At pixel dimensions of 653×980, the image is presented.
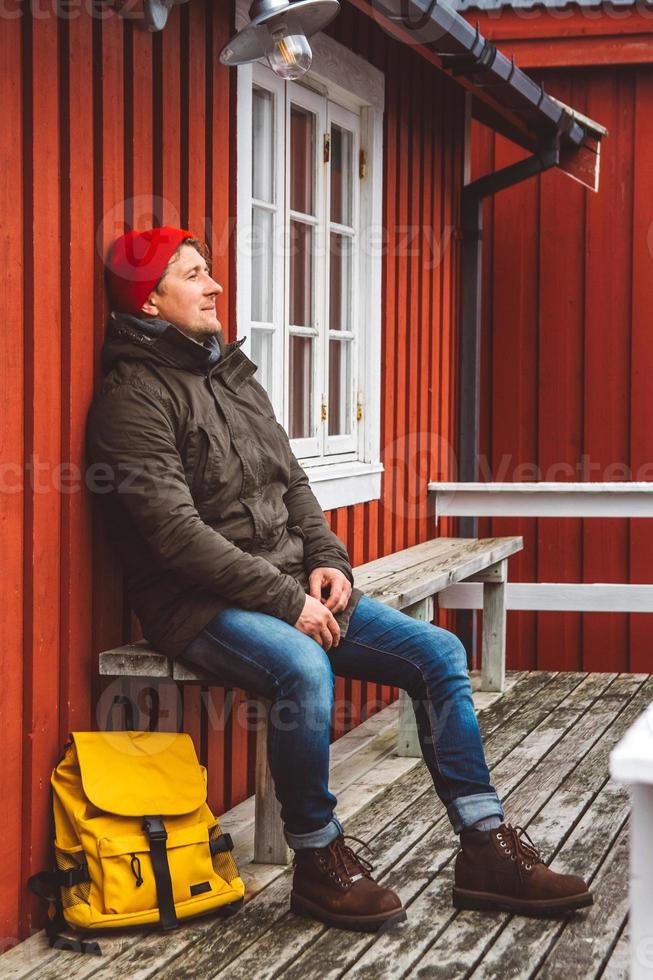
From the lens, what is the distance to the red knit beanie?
3.35 metres

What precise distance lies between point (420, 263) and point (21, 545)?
3387 mm

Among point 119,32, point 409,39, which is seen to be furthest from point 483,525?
point 119,32

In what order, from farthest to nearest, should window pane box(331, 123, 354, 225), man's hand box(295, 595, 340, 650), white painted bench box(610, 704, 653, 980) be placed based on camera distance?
window pane box(331, 123, 354, 225)
man's hand box(295, 595, 340, 650)
white painted bench box(610, 704, 653, 980)

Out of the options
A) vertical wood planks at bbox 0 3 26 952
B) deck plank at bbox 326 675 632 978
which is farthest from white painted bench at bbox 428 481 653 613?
vertical wood planks at bbox 0 3 26 952

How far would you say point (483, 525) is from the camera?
6902 millimetres

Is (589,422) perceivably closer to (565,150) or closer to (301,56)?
(565,150)

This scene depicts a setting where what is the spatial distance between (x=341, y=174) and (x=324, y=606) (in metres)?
2.31

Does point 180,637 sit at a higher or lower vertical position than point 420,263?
lower

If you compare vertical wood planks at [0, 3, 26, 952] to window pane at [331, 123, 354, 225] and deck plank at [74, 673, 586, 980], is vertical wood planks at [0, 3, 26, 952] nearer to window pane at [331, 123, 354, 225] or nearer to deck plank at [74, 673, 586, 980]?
deck plank at [74, 673, 586, 980]

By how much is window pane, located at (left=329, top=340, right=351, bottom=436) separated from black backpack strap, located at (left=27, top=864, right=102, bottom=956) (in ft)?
8.11

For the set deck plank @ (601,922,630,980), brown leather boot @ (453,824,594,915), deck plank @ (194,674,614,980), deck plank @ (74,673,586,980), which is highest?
brown leather boot @ (453,824,594,915)

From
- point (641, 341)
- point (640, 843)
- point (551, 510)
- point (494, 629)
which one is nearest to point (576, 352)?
point (641, 341)

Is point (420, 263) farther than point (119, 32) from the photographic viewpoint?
Yes

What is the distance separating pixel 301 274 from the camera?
4.80 metres
